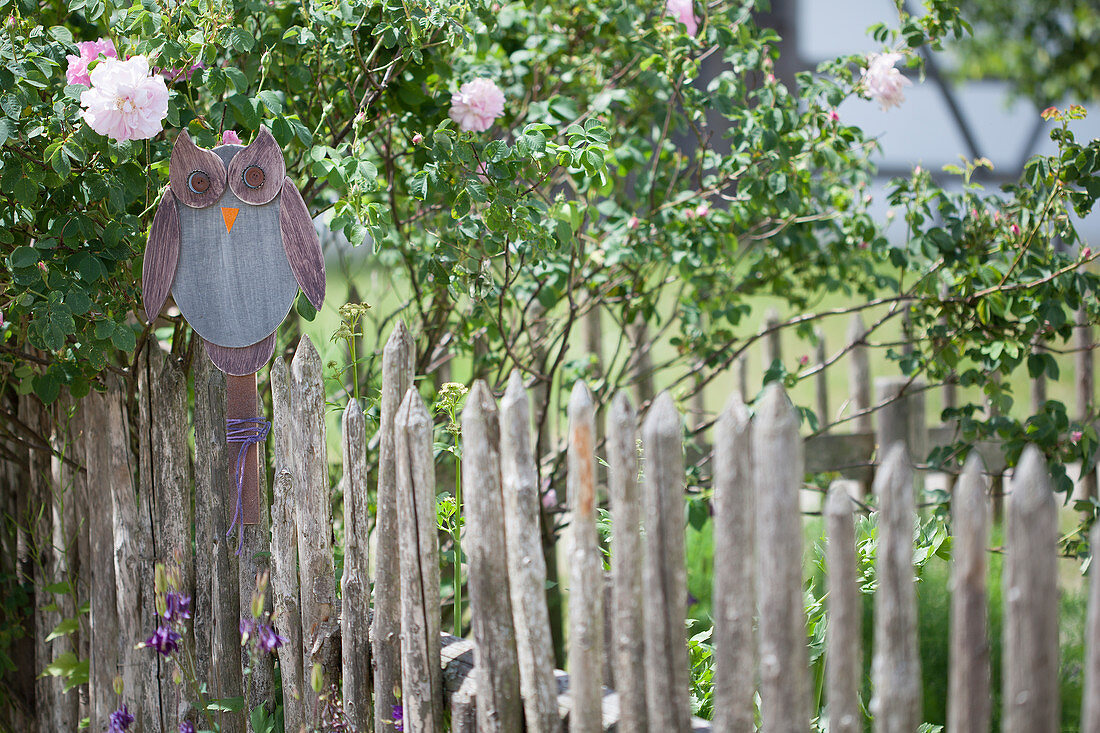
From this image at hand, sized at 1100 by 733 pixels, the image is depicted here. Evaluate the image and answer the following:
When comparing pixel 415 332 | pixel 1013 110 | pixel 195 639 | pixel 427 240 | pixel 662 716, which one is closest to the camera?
pixel 662 716

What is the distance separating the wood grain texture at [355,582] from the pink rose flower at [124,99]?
0.66m

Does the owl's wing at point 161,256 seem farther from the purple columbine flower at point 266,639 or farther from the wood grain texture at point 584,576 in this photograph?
the wood grain texture at point 584,576

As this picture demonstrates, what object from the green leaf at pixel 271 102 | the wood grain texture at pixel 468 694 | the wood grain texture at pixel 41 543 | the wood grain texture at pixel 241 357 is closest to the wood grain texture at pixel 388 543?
the wood grain texture at pixel 468 694

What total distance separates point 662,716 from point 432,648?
17.5 inches

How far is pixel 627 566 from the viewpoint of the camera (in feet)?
4.23

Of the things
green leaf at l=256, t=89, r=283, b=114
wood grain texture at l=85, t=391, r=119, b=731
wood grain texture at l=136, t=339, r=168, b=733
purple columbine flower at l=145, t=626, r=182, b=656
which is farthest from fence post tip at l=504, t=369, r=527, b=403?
wood grain texture at l=85, t=391, r=119, b=731

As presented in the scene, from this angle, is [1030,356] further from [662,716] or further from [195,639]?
[195,639]

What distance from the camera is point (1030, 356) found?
2498 mm

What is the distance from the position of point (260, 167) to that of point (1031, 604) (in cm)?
149

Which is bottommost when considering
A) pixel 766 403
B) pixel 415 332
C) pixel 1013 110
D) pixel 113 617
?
pixel 113 617

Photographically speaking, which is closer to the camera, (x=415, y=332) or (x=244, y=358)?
(x=244, y=358)

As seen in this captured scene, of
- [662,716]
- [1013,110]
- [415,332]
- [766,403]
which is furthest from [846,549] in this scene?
[1013,110]

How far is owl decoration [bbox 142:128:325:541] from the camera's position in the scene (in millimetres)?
1735

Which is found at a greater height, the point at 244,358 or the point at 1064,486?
the point at 244,358
